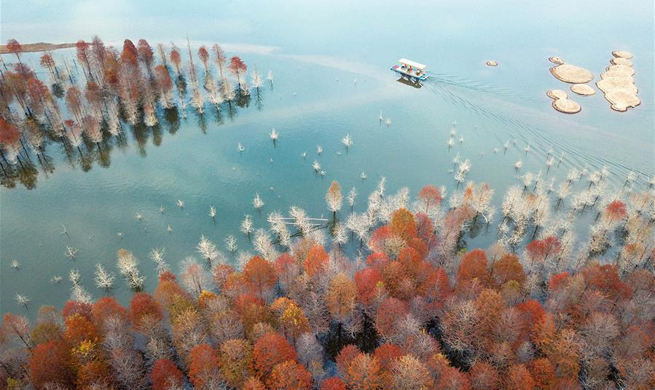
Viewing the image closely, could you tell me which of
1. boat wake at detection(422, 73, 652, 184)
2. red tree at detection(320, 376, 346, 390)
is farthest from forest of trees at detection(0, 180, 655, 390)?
boat wake at detection(422, 73, 652, 184)

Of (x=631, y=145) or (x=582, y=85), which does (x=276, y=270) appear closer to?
(x=631, y=145)

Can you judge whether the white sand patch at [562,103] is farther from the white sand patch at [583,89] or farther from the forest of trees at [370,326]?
the forest of trees at [370,326]

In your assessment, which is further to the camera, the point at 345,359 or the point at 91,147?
the point at 91,147

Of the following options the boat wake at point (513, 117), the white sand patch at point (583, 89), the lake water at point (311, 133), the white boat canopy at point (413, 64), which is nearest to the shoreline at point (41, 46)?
the lake water at point (311, 133)

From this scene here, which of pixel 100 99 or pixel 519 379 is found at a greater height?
pixel 100 99

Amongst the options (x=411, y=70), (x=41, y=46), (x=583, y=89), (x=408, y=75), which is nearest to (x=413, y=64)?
(x=411, y=70)

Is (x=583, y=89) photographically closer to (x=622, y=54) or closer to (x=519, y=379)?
(x=622, y=54)
